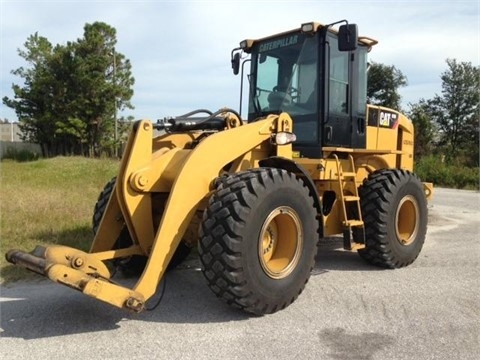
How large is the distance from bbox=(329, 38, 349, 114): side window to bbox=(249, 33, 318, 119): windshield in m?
0.22

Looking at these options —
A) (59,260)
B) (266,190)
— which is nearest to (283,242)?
(266,190)

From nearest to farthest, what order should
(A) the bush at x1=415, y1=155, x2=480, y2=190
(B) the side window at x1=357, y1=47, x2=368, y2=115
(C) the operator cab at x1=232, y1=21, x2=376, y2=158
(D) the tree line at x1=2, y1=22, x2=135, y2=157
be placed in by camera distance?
(C) the operator cab at x1=232, y1=21, x2=376, y2=158
(B) the side window at x1=357, y1=47, x2=368, y2=115
(A) the bush at x1=415, y1=155, x2=480, y2=190
(D) the tree line at x1=2, y1=22, x2=135, y2=157

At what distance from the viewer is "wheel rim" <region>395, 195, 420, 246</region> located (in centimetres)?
646

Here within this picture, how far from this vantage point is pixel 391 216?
238 inches

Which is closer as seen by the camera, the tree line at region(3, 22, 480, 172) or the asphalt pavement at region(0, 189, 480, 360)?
the asphalt pavement at region(0, 189, 480, 360)

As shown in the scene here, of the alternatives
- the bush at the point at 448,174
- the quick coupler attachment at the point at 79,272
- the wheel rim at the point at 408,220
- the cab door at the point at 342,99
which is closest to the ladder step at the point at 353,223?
the wheel rim at the point at 408,220

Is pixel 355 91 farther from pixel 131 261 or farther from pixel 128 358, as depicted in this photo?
pixel 128 358

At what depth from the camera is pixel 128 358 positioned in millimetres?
3541

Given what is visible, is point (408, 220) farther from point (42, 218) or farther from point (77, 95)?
point (77, 95)

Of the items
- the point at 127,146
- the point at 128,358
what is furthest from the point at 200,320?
the point at 127,146

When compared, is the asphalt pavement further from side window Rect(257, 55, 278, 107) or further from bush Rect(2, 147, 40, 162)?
bush Rect(2, 147, 40, 162)

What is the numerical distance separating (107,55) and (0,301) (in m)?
29.8

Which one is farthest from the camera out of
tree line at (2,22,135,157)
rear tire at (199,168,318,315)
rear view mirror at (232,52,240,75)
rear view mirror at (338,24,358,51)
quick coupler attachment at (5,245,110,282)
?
tree line at (2,22,135,157)

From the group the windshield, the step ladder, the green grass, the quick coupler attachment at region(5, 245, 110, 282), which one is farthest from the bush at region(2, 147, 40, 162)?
the quick coupler attachment at region(5, 245, 110, 282)
